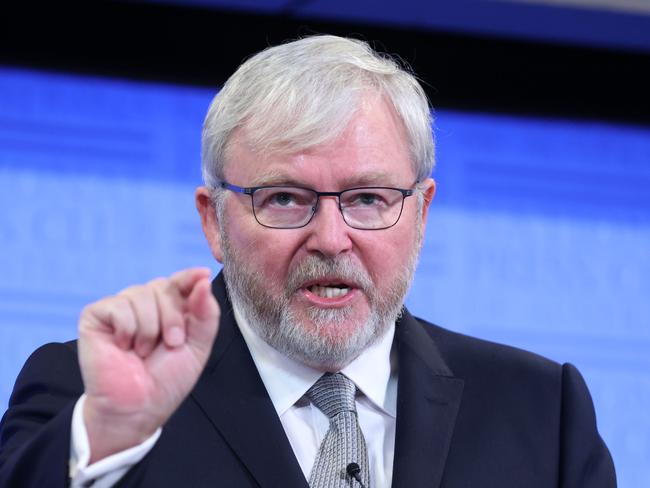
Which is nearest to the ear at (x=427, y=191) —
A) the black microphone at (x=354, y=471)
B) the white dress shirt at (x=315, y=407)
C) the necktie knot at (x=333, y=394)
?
the white dress shirt at (x=315, y=407)

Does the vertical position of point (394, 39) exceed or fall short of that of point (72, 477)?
it exceeds it

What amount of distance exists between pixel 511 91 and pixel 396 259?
5.87ft

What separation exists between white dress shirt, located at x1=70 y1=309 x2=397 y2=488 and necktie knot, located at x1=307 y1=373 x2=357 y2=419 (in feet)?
0.04

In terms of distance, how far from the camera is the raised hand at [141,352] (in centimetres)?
168

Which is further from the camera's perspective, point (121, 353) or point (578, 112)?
point (578, 112)

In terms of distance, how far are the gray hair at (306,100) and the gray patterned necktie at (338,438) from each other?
447 millimetres

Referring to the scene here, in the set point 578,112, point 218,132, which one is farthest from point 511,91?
point 218,132

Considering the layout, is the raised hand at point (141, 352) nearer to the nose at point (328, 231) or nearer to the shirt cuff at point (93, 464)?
the shirt cuff at point (93, 464)

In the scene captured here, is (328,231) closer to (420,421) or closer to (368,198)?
(368,198)

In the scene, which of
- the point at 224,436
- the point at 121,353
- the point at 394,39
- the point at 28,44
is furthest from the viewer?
the point at 394,39

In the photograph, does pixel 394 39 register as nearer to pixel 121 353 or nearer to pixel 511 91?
pixel 511 91

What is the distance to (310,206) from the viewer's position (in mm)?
2168

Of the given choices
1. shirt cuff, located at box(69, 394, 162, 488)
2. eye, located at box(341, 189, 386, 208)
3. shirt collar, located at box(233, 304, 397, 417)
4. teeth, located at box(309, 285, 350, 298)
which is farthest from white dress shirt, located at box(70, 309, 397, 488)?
shirt cuff, located at box(69, 394, 162, 488)

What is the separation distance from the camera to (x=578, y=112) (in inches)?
154
